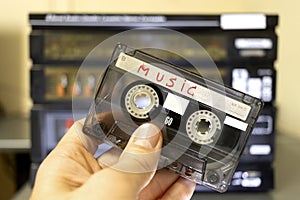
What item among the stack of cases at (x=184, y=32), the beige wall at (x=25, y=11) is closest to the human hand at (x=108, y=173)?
the stack of cases at (x=184, y=32)

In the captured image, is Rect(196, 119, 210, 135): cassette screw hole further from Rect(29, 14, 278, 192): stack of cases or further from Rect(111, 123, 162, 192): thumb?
Rect(29, 14, 278, 192): stack of cases

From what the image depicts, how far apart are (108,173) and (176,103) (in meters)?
0.11

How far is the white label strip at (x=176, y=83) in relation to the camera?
1.89 feet

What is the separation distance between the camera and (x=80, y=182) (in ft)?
1.94

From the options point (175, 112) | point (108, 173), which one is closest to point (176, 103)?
point (175, 112)

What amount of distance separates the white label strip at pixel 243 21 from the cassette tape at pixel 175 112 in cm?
33

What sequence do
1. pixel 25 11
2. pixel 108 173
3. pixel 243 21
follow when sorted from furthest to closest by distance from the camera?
pixel 25 11 < pixel 243 21 < pixel 108 173

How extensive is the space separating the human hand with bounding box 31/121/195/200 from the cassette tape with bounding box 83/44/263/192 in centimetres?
2

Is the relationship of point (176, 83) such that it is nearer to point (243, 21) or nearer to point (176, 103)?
point (176, 103)

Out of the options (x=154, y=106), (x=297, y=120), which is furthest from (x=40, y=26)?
(x=297, y=120)

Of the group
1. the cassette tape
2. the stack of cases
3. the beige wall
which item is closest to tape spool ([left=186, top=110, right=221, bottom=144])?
the cassette tape

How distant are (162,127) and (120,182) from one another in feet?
0.29

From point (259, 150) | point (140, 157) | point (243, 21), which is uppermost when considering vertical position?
point (243, 21)

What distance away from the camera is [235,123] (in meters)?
0.59
